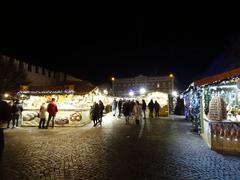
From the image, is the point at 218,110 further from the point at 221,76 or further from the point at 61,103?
the point at 61,103

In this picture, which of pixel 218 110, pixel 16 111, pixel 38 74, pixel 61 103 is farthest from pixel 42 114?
pixel 38 74

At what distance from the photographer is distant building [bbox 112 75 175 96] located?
76.9m

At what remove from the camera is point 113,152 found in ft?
25.3

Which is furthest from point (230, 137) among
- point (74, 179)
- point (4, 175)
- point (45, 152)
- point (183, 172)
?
→ point (4, 175)

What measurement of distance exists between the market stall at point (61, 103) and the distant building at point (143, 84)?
200ft

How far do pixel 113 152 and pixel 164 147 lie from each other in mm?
1923

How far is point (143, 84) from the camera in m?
80.6

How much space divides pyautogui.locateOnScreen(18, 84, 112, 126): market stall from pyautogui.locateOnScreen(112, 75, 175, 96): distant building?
200 ft

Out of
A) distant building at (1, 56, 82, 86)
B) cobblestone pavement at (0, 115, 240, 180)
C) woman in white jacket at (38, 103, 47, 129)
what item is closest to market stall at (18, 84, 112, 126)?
woman in white jacket at (38, 103, 47, 129)

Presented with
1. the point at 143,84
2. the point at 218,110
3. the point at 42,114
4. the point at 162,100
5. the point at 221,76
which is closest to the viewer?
the point at 218,110

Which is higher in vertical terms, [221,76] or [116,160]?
[221,76]

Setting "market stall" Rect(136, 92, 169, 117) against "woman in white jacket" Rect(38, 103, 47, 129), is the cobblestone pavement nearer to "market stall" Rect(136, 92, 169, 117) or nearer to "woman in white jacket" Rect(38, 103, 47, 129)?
"woman in white jacket" Rect(38, 103, 47, 129)

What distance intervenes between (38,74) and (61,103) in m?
23.9

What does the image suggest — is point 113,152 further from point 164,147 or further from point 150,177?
point 150,177
